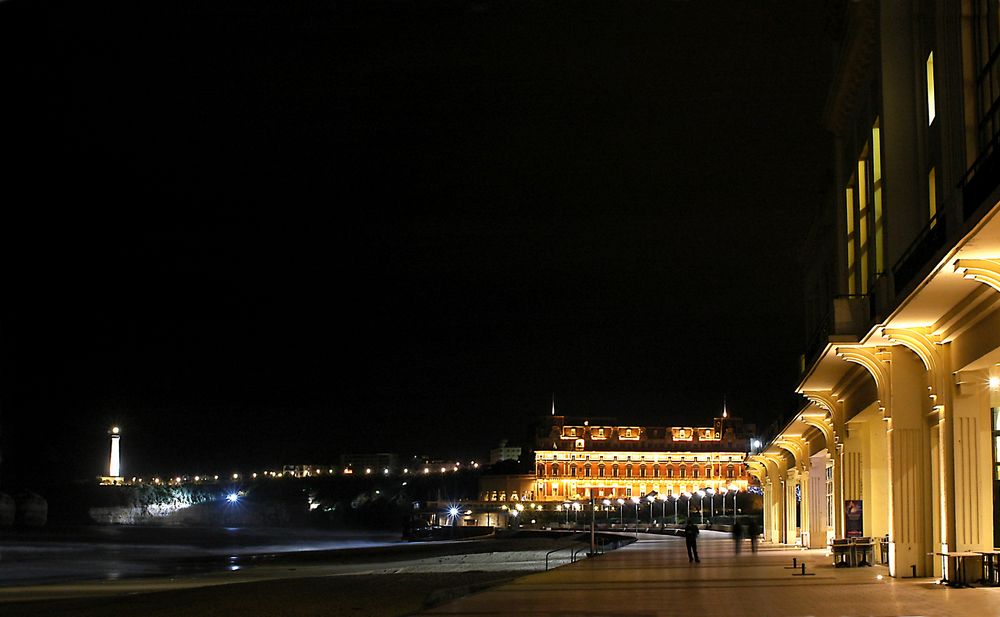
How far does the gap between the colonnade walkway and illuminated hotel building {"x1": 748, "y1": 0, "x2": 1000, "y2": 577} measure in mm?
1412

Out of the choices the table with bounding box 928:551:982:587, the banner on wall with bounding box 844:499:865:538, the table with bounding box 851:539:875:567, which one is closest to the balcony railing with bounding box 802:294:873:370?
the banner on wall with bounding box 844:499:865:538

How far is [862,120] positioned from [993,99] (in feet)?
34.6

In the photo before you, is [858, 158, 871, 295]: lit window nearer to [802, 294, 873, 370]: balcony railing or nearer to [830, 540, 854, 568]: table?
[802, 294, 873, 370]: balcony railing

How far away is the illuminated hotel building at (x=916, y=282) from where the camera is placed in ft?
55.8

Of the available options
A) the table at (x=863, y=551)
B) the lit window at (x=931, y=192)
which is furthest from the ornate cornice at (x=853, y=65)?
the table at (x=863, y=551)

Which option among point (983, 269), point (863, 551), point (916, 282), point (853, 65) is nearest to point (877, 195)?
point (853, 65)

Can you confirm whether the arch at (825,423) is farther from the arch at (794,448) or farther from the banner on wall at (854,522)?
the arch at (794,448)

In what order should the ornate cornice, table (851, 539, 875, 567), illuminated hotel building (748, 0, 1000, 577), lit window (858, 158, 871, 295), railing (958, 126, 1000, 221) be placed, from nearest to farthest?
railing (958, 126, 1000, 221) → illuminated hotel building (748, 0, 1000, 577) → the ornate cornice → table (851, 539, 875, 567) → lit window (858, 158, 871, 295)

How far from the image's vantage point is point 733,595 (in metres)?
19.5

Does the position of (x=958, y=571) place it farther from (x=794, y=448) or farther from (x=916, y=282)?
(x=794, y=448)

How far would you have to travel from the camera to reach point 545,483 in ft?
629

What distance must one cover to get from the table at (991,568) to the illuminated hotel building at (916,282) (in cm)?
33

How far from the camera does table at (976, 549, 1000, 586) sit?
1848 centimetres

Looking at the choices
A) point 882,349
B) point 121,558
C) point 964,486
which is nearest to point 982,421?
point 964,486
